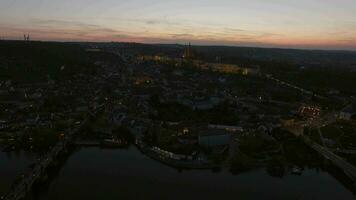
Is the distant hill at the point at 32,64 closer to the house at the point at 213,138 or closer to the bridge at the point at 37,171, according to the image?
the bridge at the point at 37,171

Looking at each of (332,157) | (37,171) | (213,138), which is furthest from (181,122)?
(37,171)

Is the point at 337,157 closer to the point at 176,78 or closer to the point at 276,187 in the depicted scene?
the point at 276,187

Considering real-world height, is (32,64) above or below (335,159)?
above

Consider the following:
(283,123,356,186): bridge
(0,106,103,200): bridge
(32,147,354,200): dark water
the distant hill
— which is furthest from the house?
the distant hill

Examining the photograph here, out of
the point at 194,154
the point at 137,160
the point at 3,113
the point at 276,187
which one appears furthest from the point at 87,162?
the point at 3,113

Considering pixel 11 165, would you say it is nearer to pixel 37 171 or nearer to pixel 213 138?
pixel 37 171

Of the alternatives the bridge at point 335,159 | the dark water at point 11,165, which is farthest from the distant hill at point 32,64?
the bridge at point 335,159

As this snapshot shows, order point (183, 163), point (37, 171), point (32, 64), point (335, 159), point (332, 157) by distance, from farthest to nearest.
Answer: point (32, 64) < point (332, 157) < point (335, 159) < point (183, 163) < point (37, 171)
